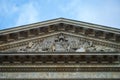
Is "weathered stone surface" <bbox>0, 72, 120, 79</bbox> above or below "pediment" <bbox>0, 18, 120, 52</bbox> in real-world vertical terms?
below

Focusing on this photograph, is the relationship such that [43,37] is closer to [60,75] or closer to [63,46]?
[63,46]

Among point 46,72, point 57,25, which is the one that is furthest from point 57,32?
point 46,72

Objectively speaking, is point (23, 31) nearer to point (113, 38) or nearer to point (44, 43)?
point (44, 43)

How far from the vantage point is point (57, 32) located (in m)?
20.4

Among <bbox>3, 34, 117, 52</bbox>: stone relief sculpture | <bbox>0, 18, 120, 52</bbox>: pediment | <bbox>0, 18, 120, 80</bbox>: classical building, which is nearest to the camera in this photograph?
<bbox>0, 18, 120, 80</bbox>: classical building

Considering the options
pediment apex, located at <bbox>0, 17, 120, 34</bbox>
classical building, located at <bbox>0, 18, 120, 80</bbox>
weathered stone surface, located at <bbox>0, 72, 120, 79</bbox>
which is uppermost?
pediment apex, located at <bbox>0, 17, 120, 34</bbox>

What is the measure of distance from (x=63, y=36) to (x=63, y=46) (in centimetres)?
102

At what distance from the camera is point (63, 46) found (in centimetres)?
1933

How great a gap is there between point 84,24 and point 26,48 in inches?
156

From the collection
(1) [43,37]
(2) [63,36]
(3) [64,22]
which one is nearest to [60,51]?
(2) [63,36]

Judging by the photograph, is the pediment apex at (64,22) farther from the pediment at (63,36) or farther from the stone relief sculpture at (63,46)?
the stone relief sculpture at (63,46)

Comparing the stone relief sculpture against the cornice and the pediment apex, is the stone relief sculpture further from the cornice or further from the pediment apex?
the pediment apex

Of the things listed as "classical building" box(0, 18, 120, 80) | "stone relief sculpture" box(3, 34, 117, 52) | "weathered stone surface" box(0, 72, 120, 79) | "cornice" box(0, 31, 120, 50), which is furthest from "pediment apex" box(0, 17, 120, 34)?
"weathered stone surface" box(0, 72, 120, 79)

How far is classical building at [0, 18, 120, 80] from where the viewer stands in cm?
1794
